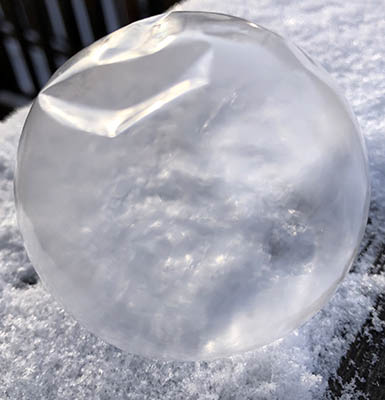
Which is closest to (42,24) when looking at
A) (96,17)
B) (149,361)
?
(96,17)

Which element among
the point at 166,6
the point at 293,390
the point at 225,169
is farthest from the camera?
the point at 166,6

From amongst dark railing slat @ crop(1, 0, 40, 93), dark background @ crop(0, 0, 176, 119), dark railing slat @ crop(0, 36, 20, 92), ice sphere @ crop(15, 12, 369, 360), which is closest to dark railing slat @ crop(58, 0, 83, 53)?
dark background @ crop(0, 0, 176, 119)

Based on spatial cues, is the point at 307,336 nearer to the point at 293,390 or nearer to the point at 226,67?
the point at 293,390

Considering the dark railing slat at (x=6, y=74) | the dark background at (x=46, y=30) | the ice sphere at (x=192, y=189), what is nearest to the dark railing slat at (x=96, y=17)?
the dark background at (x=46, y=30)

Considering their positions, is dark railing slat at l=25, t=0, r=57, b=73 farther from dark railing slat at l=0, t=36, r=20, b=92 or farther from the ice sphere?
the ice sphere

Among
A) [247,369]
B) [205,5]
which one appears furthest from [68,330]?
[205,5]

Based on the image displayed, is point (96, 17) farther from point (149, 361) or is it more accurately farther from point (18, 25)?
point (149, 361)
